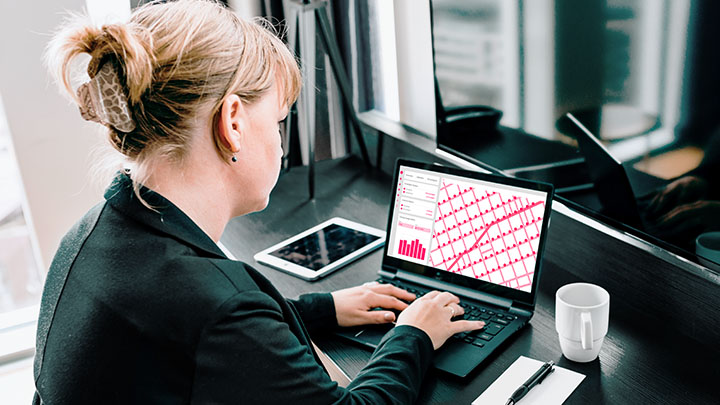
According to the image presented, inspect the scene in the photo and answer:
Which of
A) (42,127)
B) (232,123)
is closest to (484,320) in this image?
(232,123)

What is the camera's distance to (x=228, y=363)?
792 millimetres

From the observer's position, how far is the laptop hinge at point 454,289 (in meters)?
1.23

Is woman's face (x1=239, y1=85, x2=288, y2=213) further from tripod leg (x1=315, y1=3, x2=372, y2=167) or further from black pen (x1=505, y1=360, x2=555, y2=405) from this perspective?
tripod leg (x1=315, y1=3, x2=372, y2=167)

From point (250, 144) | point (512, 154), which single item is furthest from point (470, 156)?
point (250, 144)

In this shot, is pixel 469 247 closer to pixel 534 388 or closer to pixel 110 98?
pixel 534 388

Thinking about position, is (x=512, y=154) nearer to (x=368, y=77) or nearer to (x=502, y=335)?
(x=502, y=335)

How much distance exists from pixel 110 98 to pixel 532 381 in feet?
2.40

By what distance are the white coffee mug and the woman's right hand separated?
154 mm

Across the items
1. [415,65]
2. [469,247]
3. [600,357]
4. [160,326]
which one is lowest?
[600,357]

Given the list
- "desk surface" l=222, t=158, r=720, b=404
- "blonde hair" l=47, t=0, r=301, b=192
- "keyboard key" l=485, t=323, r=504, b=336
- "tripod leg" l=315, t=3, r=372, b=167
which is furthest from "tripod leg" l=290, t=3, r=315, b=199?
"blonde hair" l=47, t=0, r=301, b=192

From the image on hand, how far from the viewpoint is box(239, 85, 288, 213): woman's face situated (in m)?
0.94

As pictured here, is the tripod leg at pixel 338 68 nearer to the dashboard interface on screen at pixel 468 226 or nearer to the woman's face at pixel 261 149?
the dashboard interface on screen at pixel 468 226

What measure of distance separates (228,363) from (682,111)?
75 centimetres

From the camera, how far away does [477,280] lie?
1261mm
